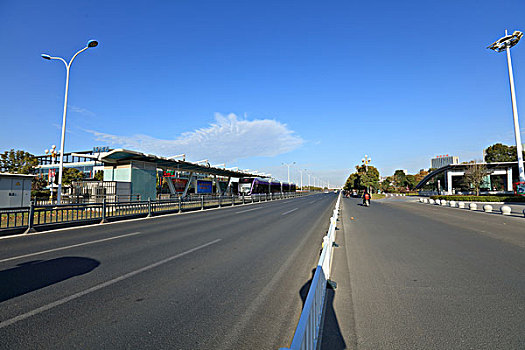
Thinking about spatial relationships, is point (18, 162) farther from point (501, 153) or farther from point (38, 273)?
point (501, 153)

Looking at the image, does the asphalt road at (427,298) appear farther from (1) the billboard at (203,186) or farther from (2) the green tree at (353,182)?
(2) the green tree at (353,182)

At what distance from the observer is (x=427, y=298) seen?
4383mm

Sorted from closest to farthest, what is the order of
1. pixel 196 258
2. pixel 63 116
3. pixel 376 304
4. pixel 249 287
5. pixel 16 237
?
pixel 376 304 → pixel 249 287 → pixel 196 258 → pixel 16 237 → pixel 63 116

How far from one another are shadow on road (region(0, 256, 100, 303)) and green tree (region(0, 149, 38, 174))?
3282cm

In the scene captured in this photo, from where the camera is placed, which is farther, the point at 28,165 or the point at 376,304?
the point at 28,165

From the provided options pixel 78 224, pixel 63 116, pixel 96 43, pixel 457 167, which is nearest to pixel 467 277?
pixel 78 224

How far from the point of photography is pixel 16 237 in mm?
9594

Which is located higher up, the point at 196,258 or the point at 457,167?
the point at 457,167

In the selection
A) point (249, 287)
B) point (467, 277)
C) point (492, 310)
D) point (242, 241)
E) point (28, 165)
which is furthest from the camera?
point (28, 165)

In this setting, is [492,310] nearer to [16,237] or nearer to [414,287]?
[414,287]

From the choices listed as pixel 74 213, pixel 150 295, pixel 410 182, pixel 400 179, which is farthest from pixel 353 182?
pixel 150 295

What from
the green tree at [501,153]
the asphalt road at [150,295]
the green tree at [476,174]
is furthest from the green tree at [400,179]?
the asphalt road at [150,295]

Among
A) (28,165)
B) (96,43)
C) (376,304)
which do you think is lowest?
(376,304)

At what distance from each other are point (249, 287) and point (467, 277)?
4429 mm
